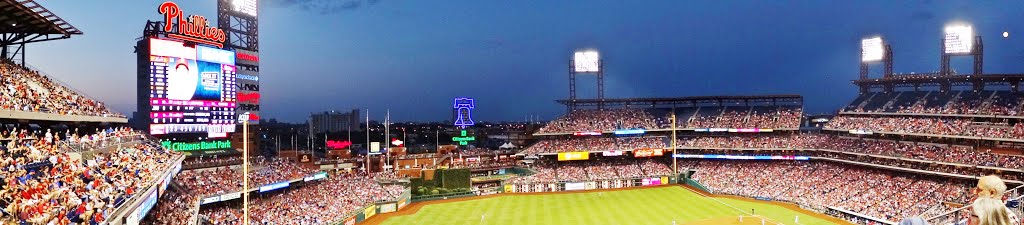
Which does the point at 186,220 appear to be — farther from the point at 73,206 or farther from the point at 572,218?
the point at 572,218

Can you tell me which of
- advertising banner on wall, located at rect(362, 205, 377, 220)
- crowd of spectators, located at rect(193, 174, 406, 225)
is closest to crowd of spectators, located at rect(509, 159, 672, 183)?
crowd of spectators, located at rect(193, 174, 406, 225)

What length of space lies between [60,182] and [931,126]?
54142 millimetres

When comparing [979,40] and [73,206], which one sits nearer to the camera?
[73,206]

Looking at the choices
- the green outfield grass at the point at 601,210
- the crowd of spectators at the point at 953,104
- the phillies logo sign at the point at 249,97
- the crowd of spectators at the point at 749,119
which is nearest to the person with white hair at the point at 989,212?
the green outfield grass at the point at 601,210

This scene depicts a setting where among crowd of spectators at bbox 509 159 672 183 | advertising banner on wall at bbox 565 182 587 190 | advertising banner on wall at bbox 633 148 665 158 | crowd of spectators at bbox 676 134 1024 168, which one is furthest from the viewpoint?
advertising banner on wall at bbox 633 148 665 158

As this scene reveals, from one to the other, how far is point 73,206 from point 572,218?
34218mm

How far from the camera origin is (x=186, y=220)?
25.8m

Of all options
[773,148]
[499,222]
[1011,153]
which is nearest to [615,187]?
[773,148]

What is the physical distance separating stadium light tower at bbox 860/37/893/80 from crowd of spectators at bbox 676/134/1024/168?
8262mm

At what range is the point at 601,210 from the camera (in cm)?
4872

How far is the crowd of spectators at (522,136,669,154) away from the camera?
6550cm

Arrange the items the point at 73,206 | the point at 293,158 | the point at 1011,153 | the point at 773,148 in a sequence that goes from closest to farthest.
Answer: the point at 73,206 < the point at 1011,153 < the point at 773,148 < the point at 293,158

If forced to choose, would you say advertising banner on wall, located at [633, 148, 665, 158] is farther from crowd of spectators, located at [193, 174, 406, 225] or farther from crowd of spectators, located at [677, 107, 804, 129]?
crowd of spectators, located at [193, 174, 406, 225]

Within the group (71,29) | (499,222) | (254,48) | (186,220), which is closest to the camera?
(186,220)
